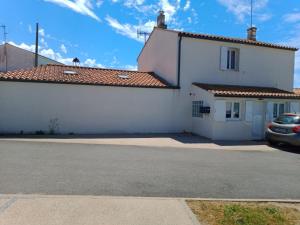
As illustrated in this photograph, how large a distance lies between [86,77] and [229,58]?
8978 mm

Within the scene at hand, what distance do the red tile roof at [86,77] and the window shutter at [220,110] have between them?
11.0ft

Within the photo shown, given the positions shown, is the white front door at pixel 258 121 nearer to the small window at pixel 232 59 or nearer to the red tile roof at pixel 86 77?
the small window at pixel 232 59

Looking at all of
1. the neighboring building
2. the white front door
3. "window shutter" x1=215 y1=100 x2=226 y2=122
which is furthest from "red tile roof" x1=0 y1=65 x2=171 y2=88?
the neighboring building

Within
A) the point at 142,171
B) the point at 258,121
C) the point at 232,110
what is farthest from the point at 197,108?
the point at 142,171

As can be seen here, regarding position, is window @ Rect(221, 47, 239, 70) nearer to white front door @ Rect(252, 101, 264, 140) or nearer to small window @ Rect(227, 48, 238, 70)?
small window @ Rect(227, 48, 238, 70)

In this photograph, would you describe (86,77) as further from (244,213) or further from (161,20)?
(244,213)

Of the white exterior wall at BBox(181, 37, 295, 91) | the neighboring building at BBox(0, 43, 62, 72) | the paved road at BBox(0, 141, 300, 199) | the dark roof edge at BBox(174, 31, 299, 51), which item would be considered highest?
the neighboring building at BBox(0, 43, 62, 72)

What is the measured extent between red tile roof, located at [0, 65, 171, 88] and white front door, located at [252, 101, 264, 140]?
4.92 m

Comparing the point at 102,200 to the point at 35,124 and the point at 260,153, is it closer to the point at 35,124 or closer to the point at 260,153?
the point at 260,153

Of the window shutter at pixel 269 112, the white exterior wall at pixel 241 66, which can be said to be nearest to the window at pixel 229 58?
the white exterior wall at pixel 241 66

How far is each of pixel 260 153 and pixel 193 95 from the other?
6547 millimetres

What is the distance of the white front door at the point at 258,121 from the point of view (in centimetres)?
1688

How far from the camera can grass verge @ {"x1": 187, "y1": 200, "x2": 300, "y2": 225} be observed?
4938 millimetres

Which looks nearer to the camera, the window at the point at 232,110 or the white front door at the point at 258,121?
the window at the point at 232,110
